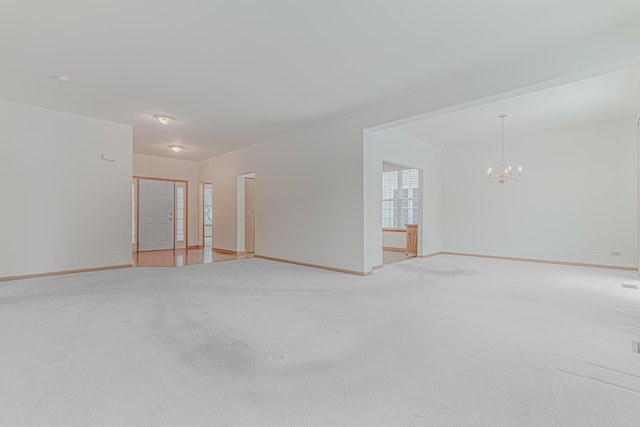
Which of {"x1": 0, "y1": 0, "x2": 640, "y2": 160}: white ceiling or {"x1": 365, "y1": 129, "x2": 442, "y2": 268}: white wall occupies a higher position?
{"x1": 0, "y1": 0, "x2": 640, "y2": 160}: white ceiling

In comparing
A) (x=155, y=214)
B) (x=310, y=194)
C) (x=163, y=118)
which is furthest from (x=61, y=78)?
(x=155, y=214)

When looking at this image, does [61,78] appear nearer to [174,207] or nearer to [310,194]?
[310,194]

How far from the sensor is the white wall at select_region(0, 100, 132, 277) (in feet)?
15.9

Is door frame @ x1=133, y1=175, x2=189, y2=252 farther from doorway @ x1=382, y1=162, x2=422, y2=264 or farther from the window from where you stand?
the window

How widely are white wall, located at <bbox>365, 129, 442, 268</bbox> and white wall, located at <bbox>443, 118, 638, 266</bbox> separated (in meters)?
0.42

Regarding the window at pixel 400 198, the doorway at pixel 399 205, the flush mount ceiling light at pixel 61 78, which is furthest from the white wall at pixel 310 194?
the window at pixel 400 198

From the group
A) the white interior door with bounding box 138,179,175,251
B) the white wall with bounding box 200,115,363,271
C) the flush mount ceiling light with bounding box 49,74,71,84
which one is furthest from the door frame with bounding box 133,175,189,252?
the flush mount ceiling light with bounding box 49,74,71,84

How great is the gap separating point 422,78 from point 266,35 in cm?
206

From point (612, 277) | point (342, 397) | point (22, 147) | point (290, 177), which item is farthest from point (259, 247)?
point (612, 277)

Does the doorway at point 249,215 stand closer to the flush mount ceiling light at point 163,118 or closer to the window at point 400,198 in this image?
the flush mount ceiling light at point 163,118

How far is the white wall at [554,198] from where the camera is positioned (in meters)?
5.85

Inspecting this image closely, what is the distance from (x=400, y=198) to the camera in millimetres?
9180

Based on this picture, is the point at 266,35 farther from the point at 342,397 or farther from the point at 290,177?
the point at 290,177

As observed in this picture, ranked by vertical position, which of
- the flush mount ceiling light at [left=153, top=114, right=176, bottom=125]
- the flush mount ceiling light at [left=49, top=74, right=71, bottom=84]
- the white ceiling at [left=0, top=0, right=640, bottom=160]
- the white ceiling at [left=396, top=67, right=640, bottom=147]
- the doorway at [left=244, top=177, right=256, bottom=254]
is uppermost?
the white ceiling at [left=396, top=67, right=640, bottom=147]
